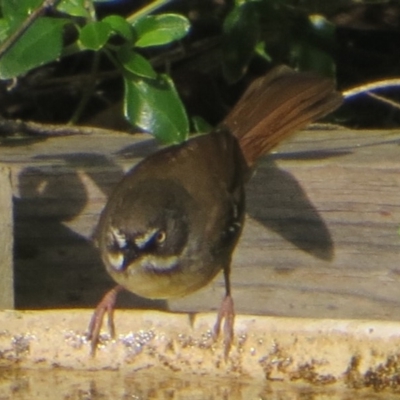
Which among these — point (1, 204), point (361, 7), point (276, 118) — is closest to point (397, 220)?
point (276, 118)

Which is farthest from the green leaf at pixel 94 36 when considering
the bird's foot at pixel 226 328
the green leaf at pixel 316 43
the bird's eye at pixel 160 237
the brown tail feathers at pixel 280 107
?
the green leaf at pixel 316 43

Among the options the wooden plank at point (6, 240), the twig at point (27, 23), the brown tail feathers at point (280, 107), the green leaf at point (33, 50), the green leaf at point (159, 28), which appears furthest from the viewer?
the brown tail feathers at point (280, 107)

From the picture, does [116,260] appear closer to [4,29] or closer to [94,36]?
[94,36]

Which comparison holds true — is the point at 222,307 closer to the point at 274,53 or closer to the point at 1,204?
the point at 1,204

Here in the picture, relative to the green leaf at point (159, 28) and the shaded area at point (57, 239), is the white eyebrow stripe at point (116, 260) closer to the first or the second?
the shaded area at point (57, 239)

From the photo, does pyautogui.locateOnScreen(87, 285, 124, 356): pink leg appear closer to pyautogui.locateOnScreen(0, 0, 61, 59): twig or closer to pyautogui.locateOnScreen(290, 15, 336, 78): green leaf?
pyautogui.locateOnScreen(0, 0, 61, 59): twig

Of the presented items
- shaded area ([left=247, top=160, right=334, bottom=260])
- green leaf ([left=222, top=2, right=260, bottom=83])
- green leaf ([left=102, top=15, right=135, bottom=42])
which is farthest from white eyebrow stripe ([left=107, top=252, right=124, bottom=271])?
green leaf ([left=222, top=2, right=260, bottom=83])
